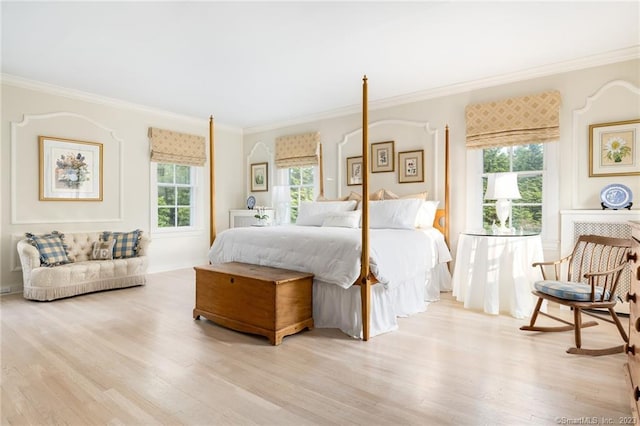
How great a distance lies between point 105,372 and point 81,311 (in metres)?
1.70

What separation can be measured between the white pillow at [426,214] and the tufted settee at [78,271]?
139 inches

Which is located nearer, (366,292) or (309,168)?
(366,292)

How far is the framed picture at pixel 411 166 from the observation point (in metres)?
4.80

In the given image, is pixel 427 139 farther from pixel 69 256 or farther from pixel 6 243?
pixel 6 243

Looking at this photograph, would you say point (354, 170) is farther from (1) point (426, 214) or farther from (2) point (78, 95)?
(2) point (78, 95)

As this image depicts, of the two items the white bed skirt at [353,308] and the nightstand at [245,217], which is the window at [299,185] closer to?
the nightstand at [245,217]

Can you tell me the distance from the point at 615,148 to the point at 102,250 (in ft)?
19.2

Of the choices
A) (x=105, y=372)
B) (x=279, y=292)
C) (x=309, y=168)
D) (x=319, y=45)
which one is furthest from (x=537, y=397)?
(x=309, y=168)

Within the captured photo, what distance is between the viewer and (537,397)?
1945 millimetres

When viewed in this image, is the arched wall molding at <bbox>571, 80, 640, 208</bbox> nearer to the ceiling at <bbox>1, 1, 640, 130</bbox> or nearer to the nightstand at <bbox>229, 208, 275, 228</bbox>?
the ceiling at <bbox>1, 1, 640, 130</bbox>

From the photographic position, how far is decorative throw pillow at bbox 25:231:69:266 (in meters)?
4.13

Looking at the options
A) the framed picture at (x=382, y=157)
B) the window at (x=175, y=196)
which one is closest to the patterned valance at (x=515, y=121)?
the framed picture at (x=382, y=157)

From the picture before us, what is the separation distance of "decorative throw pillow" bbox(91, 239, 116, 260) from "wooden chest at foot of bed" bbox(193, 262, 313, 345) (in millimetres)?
2109

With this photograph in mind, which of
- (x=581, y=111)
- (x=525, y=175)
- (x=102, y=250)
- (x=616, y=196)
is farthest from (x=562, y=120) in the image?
(x=102, y=250)
